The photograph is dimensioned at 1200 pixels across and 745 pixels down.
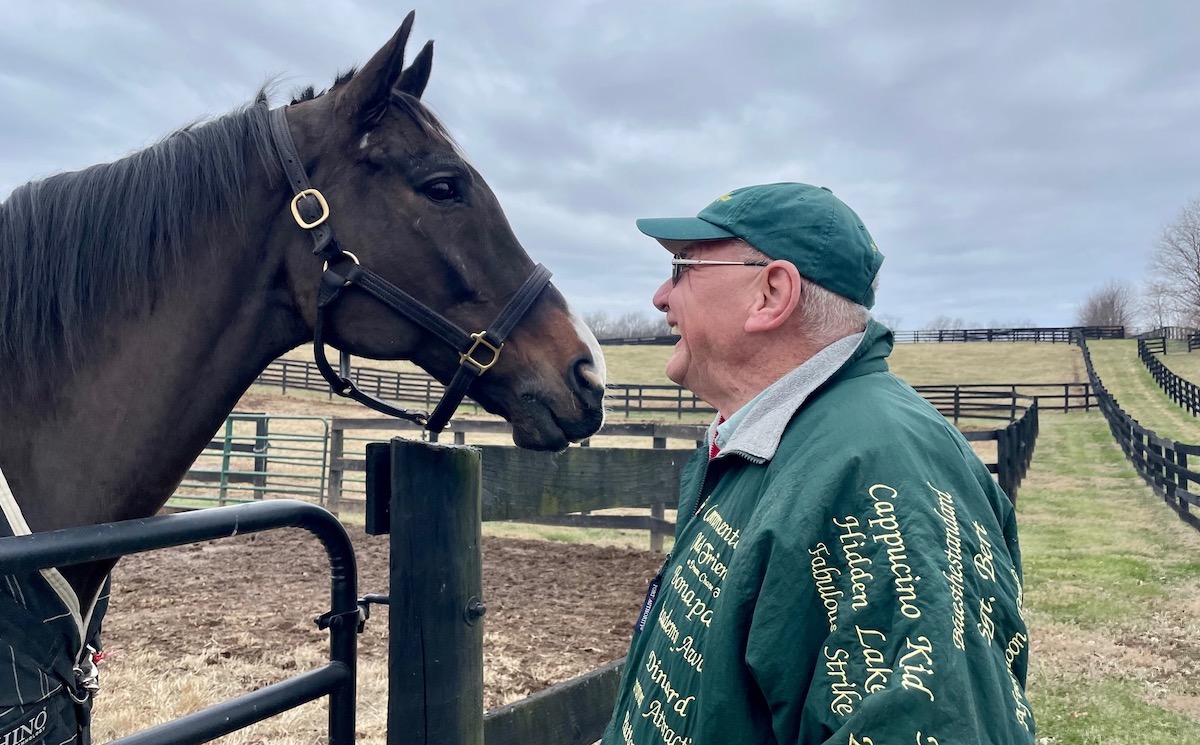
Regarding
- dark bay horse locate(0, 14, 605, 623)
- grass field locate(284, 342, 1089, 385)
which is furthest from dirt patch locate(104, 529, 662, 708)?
grass field locate(284, 342, 1089, 385)

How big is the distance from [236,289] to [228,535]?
86cm

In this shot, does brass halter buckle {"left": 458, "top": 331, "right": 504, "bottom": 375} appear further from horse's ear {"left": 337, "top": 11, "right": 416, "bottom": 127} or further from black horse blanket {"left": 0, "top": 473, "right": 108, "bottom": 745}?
black horse blanket {"left": 0, "top": 473, "right": 108, "bottom": 745}

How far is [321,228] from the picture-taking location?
1993 millimetres

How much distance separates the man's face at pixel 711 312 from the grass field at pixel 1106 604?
142 inches

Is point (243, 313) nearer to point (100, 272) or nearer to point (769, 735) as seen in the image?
point (100, 272)

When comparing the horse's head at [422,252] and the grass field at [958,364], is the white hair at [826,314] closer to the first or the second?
the horse's head at [422,252]

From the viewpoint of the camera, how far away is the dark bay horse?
1.73 metres

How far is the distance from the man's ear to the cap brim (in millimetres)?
120

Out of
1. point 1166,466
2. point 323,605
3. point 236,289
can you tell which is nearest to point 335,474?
point 323,605

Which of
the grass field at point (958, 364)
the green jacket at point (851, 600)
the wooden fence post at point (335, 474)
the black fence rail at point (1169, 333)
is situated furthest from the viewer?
the black fence rail at point (1169, 333)

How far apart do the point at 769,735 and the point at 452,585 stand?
0.87 metres

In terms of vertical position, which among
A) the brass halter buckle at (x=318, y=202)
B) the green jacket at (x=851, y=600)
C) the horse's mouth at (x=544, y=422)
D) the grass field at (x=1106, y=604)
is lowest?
the grass field at (x=1106, y=604)

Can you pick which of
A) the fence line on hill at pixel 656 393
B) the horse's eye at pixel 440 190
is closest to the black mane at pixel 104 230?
the horse's eye at pixel 440 190

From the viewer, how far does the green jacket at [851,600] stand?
92 cm
